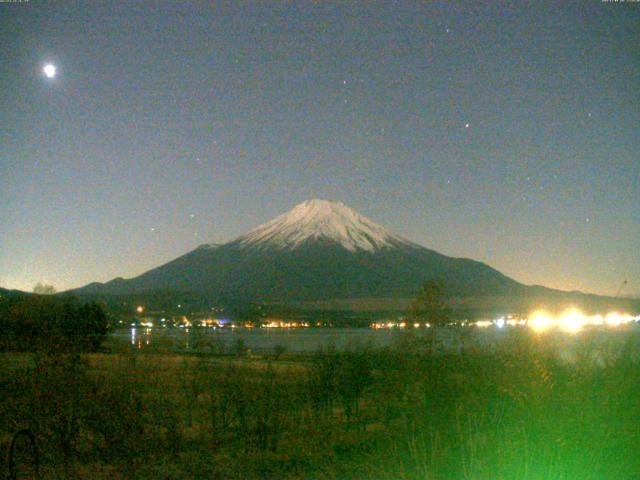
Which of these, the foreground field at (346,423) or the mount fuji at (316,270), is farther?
the mount fuji at (316,270)

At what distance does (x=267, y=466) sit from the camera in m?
9.41

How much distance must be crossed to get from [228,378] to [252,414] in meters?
0.76

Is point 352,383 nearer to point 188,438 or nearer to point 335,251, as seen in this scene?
point 188,438

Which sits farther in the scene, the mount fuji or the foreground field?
the mount fuji

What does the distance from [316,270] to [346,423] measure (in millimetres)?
97675

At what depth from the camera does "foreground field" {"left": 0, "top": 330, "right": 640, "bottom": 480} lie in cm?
678

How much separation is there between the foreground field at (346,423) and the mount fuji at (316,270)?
212 feet

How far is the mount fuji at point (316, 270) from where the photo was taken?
301 feet

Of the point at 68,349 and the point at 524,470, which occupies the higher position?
the point at 68,349

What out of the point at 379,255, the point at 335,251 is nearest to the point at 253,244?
the point at 335,251

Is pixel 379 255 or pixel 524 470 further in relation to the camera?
pixel 379 255

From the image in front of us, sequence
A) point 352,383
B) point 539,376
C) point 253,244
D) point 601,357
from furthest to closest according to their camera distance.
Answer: point 253,244 → point 352,383 → point 601,357 → point 539,376

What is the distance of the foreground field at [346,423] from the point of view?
678cm

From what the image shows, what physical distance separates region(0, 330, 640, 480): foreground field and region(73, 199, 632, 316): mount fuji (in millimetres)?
64681
